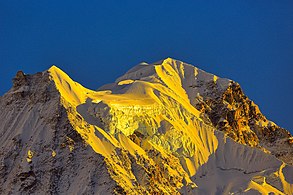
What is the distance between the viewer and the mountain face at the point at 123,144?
146 m

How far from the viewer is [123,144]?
155m

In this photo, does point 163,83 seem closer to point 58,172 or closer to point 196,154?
point 196,154

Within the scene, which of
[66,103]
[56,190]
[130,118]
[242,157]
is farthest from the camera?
[242,157]

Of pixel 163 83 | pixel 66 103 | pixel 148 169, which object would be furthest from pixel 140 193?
pixel 163 83

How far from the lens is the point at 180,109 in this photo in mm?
179875

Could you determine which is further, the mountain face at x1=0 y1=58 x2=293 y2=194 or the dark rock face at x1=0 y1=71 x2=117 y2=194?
the mountain face at x1=0 y1=58 x2=293 y2=194

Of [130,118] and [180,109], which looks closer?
[130,118]

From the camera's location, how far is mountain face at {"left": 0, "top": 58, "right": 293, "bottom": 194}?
145500 mm

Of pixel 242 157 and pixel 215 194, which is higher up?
pixel 242 157

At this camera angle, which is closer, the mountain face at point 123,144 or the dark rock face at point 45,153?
the dark rock face at point 45,153

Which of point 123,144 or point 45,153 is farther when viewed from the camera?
point 123,144

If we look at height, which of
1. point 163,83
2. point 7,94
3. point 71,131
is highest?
point 163,83

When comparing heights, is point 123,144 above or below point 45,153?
above

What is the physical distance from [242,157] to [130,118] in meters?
23.5
